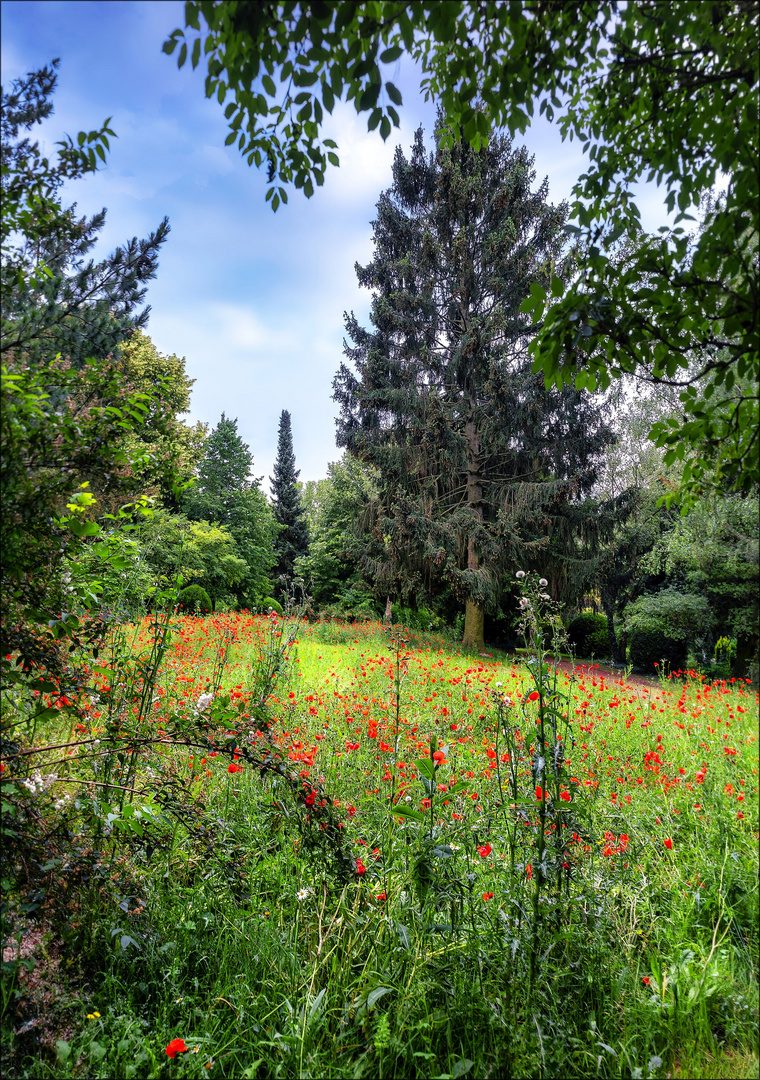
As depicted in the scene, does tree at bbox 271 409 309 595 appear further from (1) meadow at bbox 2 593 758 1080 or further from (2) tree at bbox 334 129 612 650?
(1) meadow at bbox 2 593 758 1080

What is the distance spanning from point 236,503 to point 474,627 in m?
13.1

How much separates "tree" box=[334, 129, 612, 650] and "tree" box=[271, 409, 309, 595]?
15.8 m

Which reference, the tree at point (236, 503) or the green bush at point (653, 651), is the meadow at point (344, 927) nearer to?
the green bush at point (653, 651)

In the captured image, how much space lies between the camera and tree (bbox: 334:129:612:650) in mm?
10898

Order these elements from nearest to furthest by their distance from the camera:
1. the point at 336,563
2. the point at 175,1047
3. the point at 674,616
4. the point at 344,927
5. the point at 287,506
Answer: the point at 175,1047 → the point at 344,927 → the point at 674,616 → the point at 336,563 → the point at 287,506

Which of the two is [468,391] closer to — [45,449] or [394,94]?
[394,94]

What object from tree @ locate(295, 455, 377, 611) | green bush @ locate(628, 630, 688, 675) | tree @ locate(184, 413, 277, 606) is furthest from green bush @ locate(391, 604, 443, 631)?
tree @ locate(184, 413, 277, 606)

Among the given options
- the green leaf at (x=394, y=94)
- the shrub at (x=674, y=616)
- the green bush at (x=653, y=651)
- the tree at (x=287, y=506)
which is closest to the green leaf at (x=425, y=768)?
the green leaf at (x=394, y=94)

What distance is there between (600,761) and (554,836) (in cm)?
231

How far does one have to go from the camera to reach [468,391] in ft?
38.6

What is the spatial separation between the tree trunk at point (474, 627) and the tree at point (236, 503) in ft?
34.2

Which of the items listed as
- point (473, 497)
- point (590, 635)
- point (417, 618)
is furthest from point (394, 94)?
point (590, 635)

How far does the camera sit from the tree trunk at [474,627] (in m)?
11.6

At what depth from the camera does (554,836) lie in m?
1.78
